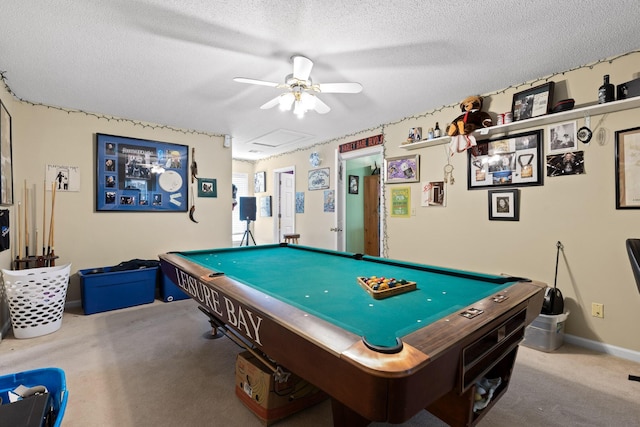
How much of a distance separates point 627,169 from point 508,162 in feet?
2.51

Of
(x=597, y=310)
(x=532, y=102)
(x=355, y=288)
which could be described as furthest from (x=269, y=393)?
(x=532, y=102)

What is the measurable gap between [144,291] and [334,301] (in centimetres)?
297

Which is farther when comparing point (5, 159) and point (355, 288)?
point (5, 159)

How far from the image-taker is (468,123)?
2730 mm

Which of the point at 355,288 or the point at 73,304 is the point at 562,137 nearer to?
the point at 355,288

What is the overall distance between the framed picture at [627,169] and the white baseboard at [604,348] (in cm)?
106

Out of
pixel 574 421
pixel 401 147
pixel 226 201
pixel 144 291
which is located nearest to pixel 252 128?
pixel 226 201

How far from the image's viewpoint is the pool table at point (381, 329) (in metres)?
0.76

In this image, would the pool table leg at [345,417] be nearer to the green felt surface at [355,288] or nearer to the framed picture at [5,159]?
the green felt surface at [355,288]

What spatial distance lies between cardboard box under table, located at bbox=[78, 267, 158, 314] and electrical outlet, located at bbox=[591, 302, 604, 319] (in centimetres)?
426

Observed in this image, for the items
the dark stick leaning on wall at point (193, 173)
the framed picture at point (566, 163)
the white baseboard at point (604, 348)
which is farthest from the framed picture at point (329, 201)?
the white baseboard at point (604, 348)

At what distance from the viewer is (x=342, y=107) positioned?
310cm

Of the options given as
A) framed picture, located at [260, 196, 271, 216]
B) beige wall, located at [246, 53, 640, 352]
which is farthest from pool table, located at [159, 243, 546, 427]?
framed picture, located at [260, 196, 271, 216]

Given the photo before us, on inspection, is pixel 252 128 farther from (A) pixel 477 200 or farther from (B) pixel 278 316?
(B) pixel 278 316
